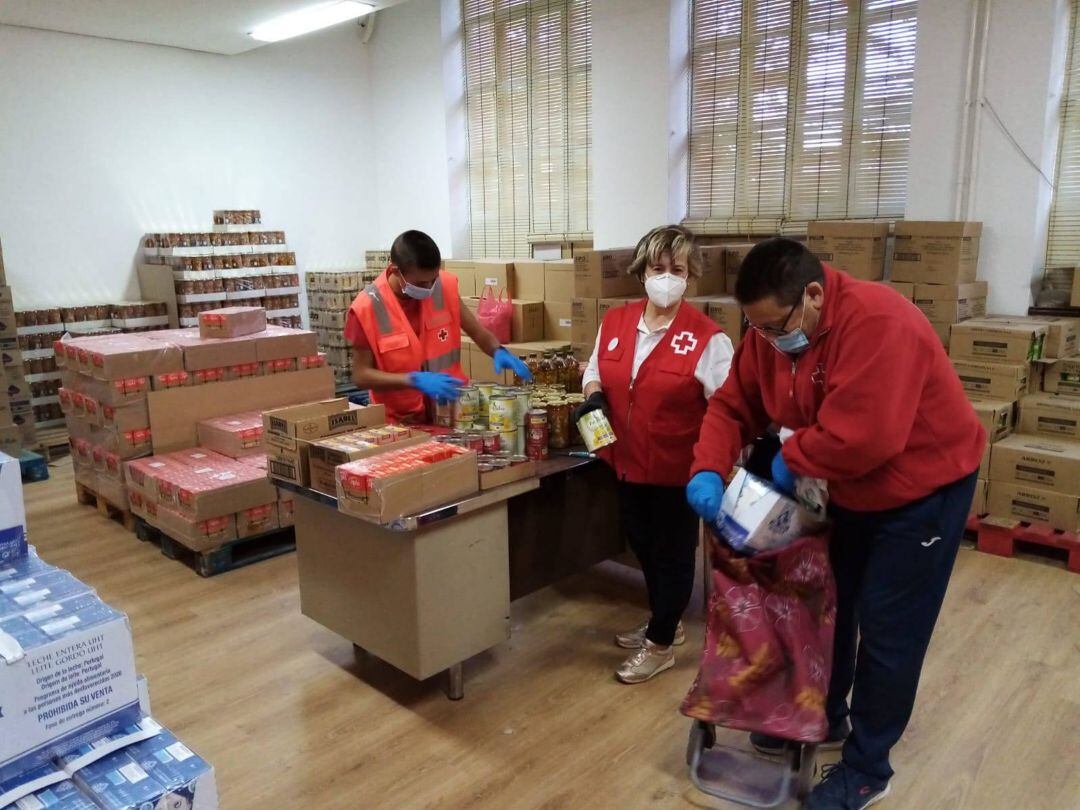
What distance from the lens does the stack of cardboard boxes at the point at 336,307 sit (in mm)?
7461

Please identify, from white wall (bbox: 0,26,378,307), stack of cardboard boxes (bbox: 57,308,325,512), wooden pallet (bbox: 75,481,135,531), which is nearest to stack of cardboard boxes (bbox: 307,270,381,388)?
white wall (bbox: 0,26,378,307)

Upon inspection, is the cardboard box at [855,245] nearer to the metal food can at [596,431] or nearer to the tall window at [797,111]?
the tall window at [797,111]

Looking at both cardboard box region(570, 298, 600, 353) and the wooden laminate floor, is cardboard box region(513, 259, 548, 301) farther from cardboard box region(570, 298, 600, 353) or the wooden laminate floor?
the wooden laminate floor

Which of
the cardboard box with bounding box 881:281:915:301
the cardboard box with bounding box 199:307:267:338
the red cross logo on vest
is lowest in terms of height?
the cardboard box with bounding box 199:307:267:338

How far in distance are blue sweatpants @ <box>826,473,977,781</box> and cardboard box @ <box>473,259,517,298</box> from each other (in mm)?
4295

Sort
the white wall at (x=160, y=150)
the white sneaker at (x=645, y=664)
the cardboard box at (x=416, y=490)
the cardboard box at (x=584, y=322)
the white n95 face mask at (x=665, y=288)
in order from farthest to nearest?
the white wall at (x=160, y=150)
the cardboard box at (x=584, y=322)
the white sneaker at (x=645, y=664)
the white n95 face mask at (x=665, y=288)
the cardboard box at (x=416, y=490)

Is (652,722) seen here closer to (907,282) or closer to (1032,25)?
(907,282)

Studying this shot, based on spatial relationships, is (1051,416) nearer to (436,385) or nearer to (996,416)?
(996,416)

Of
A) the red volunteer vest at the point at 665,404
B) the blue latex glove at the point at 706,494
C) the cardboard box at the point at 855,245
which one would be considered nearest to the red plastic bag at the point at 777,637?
the blue latex glove at the point at 706,494

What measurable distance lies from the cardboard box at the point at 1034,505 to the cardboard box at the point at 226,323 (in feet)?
13.1

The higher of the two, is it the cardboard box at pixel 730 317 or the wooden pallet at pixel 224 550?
the cardboard box at pixel 730 317

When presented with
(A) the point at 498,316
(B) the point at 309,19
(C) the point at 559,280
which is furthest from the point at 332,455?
(B) the point at 309,19

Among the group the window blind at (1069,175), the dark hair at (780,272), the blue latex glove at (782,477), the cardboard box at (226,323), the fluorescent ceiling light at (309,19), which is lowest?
the blue latex glove at (782,477)

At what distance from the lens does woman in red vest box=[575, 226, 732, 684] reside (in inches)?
99.7
